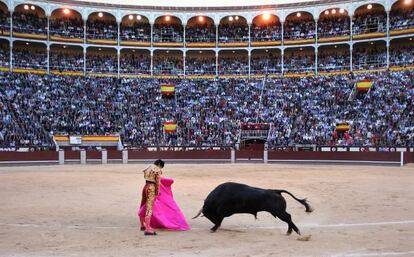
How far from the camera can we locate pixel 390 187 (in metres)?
14.6

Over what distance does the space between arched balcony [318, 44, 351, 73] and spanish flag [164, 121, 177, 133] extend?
1442 cm

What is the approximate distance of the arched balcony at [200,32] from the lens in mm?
43903

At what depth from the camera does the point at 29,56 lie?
40.4 metres

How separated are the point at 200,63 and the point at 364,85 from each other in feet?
49.6

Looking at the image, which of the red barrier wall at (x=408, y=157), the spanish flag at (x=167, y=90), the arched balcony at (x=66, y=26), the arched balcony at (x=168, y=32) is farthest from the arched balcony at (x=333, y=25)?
the arched balcony at (x=66, y=26)

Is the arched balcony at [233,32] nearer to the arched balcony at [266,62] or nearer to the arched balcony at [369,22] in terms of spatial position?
the arched balcony at [266,62]

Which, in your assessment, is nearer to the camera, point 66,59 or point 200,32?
point 66,59

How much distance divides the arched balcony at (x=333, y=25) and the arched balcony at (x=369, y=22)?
743 mm

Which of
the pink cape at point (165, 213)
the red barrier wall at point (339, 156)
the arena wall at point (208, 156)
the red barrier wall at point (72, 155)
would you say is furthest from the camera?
the red barrier wall at point (72, 155)

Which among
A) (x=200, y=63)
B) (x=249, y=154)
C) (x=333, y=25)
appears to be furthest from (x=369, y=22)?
(x=249, y=154)

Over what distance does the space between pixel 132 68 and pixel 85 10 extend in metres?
6.26

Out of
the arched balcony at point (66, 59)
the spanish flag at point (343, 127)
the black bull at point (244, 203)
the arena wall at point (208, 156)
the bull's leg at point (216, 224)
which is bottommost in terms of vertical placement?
the arena wall at point (208, 156)

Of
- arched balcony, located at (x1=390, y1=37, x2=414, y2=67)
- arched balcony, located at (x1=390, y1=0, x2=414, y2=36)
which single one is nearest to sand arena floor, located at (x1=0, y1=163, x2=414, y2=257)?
arched balcony, located at (x1=390, y1=37, x2=414, y2=67)

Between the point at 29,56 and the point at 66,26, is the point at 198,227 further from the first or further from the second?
the point at 66,26
